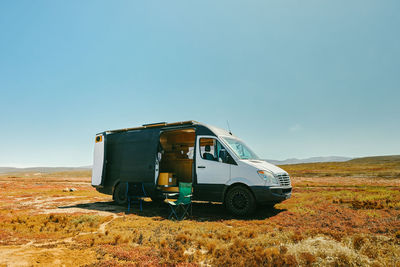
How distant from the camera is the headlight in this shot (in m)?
7.66

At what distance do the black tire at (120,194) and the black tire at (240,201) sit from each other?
16.1ft

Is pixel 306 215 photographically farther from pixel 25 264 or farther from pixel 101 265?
pixel 25 264

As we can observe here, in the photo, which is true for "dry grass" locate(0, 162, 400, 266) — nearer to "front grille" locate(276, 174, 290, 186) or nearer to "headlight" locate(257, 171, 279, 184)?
"front grille" locate(276, 174, 290, 186)

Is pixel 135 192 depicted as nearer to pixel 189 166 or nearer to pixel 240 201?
pixel 189 166

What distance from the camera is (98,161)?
1114 centimetres

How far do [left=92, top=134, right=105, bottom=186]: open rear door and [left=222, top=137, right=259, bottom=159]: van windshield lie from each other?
6.03 metres

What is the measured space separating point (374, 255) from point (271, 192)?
147 inches

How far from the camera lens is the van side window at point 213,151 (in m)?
8.38

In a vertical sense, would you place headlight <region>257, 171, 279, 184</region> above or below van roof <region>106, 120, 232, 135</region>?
below

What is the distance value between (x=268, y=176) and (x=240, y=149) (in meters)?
1.72

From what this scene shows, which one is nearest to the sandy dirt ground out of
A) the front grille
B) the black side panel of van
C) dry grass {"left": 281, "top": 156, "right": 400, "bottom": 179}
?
the front grille

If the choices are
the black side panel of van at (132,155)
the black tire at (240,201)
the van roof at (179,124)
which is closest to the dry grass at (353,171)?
the van roof at (179,124)

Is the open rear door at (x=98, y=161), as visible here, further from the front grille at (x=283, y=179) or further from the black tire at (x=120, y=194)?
the front grille at (x=283, y=179)

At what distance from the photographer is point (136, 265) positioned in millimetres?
3822
